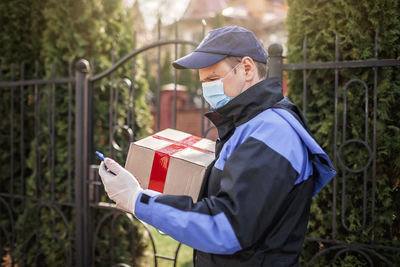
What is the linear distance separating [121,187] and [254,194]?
0.54m

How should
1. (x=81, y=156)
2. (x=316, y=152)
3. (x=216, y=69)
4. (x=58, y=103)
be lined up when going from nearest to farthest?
(x=316, y=152) < (x=216, y=69) < (x=81, y=156) < (x=58, y=103)

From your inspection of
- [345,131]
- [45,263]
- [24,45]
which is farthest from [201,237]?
[24,45]

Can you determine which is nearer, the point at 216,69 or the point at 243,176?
the point at 243,176

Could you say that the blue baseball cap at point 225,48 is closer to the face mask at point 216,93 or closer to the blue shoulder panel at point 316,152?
the face mask at point 216,93

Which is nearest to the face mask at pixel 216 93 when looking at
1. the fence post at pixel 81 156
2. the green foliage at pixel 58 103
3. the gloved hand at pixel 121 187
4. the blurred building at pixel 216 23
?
the gloved hand at pixel 121 187

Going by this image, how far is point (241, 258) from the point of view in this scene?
4.49ft

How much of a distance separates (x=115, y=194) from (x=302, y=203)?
71cm

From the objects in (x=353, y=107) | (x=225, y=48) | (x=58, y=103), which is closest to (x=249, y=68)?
(x=225, y=48)

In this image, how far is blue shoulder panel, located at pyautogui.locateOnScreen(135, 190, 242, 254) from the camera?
48.1 inches

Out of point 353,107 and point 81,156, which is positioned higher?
point 353,107

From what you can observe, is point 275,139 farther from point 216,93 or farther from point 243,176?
point 216,93

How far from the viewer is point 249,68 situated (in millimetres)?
1438

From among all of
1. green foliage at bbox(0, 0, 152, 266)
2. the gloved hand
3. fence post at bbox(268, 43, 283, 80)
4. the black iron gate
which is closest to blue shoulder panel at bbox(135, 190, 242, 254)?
the gloved hand

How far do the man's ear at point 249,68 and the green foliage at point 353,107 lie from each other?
1.21 metres
